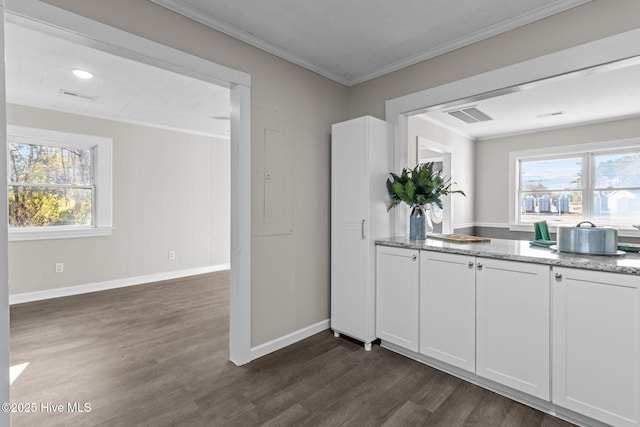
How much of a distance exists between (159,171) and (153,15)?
141 inches

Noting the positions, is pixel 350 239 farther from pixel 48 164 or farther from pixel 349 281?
pixel 48 164

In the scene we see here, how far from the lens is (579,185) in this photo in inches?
210

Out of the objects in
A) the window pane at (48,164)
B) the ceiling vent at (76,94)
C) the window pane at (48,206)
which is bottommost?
the window pane at (48,206)

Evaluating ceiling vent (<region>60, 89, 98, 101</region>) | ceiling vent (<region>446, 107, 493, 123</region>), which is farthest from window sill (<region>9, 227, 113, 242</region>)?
ceiling vent (<region>446, 107, 493, 123</region>)

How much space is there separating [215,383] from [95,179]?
391 centimetres

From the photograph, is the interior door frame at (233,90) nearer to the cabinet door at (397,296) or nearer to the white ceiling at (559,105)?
the cabinet door at (397,296)

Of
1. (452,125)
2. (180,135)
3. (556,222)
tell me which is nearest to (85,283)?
(180,135)

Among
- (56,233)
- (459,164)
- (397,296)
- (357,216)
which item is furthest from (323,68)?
(56,233)

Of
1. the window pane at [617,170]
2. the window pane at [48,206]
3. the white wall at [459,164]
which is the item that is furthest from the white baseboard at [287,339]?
the window pane at [617,170]

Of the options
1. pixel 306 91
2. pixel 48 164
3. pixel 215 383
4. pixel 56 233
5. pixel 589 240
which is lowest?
pixel 215 383

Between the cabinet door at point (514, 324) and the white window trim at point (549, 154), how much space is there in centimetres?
436

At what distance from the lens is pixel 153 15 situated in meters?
2.07

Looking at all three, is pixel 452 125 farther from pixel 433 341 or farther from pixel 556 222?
pixel 433 341

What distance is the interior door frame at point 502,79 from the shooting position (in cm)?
193
